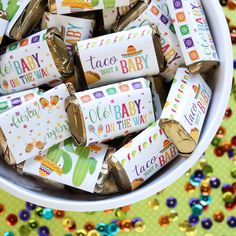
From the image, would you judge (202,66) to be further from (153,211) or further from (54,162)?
(153,211)

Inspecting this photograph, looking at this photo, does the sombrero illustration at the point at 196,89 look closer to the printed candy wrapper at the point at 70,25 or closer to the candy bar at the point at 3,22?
the printed candy wrapper at the point at 70,25

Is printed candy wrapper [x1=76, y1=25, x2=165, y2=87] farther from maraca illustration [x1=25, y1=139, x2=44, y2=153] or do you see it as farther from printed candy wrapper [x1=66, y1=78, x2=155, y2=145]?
maraca illustration [x1=25, y1=139, x2=44, y2=153]

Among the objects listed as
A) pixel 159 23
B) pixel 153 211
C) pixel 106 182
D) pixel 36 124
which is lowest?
pixel 153 211

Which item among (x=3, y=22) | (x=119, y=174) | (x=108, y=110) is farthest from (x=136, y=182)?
(x=3, y=22)

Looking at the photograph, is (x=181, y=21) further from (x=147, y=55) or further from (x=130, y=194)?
(x=130, y=194)

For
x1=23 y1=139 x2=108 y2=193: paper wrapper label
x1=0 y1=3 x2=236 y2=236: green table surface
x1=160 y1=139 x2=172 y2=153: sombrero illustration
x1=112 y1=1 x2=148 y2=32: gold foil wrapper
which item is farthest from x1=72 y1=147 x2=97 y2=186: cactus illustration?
x1=0 y1=3 x2=236 y2=236: green table surface

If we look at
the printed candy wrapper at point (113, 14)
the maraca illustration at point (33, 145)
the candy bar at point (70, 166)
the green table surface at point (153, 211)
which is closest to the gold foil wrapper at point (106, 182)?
the candy bar at point (70, 166)

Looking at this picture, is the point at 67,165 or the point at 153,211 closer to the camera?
the point at 67,165
